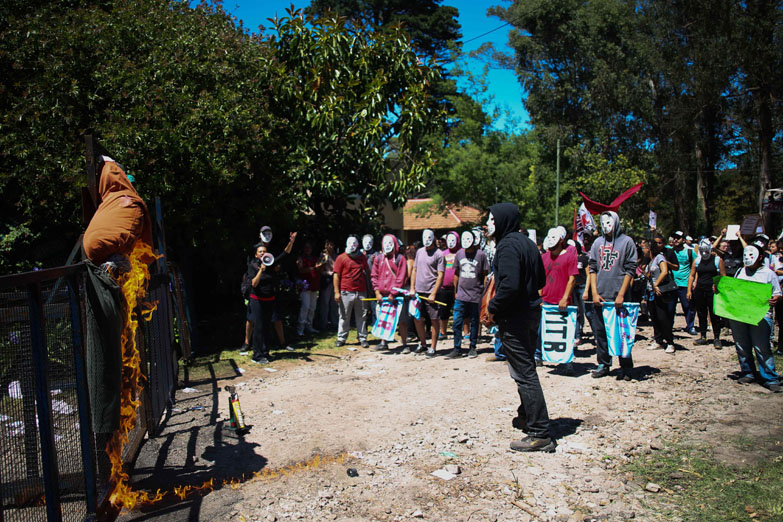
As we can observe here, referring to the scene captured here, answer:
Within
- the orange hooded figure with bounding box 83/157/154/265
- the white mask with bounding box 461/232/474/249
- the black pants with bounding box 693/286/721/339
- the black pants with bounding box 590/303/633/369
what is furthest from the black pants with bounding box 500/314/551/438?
the black pants with bounding box 693/286/721/339

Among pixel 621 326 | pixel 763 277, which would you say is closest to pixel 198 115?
pixel 621 326

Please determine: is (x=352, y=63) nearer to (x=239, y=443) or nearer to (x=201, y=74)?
(x=201, y=74)

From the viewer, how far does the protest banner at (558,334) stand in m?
7.72

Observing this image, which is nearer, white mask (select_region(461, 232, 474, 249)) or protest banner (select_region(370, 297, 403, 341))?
white mask (select_region(461, 232, 474, 249))

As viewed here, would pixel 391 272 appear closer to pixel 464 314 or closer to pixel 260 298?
pixel 464 314

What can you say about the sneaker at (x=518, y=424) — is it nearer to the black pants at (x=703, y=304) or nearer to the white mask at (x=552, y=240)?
the white mask at (x=552, y=240)

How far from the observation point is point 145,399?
514cm

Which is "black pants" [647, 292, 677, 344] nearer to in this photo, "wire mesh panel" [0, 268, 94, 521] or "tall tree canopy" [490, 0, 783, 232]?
"wire mesh panel" [0, 268, 94, 521]

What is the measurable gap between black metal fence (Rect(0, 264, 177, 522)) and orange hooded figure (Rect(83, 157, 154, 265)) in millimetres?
259

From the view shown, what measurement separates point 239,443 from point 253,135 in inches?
252

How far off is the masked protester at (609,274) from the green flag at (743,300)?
43.5 inches

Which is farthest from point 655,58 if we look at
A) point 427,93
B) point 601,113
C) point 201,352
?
point 201,352

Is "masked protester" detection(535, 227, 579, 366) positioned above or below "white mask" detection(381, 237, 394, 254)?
below

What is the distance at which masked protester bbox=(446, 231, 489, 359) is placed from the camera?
9.21 metres
